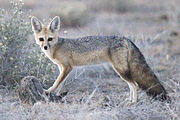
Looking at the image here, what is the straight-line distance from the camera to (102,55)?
6.64 meters

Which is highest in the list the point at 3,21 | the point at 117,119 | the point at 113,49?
the point at 3,21

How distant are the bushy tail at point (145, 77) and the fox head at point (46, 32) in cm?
138

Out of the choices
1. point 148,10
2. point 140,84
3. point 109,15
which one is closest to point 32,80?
point 140,84

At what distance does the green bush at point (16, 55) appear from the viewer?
715cm

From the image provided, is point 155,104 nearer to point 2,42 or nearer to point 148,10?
point 2,42

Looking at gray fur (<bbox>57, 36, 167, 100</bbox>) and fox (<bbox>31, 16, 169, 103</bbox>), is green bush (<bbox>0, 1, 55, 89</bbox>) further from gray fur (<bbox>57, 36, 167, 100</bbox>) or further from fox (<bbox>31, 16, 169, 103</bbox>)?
gray fur (<bbox>57, 36, 167, 100</bbox>)

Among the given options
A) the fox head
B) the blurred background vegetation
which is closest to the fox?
the fox head

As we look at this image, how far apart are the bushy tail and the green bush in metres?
1.67

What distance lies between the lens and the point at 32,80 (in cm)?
601

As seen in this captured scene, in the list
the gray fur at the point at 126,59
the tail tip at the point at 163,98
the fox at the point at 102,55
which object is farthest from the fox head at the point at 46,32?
the tail tip at the point at 163,98

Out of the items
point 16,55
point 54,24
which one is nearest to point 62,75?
point 54,24

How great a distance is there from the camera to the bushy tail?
6.18 m

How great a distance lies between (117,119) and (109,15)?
12469 millimetres

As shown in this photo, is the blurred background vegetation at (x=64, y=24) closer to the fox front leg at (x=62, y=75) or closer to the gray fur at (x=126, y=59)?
the fox front leg at (x=62, y=75)
